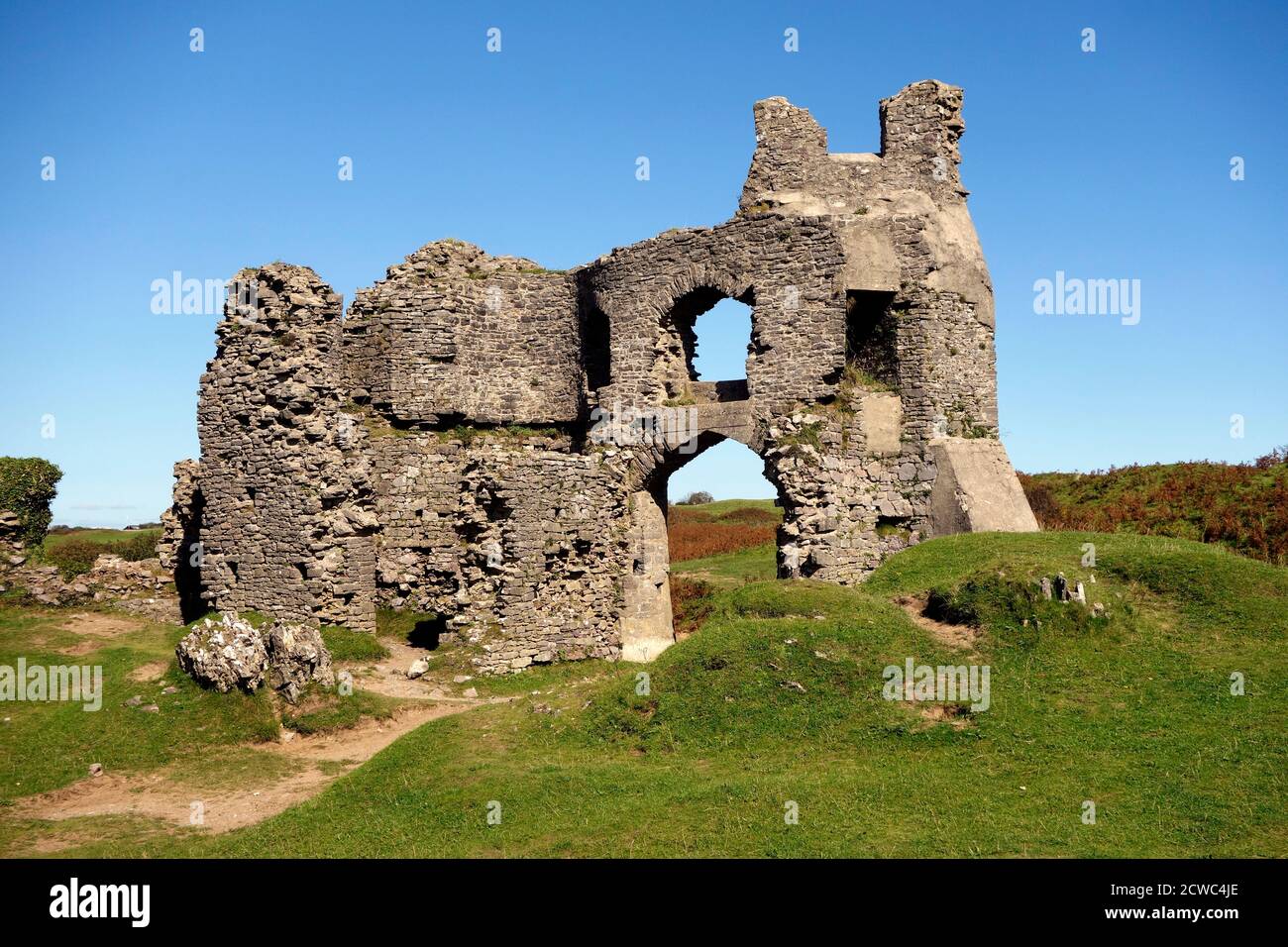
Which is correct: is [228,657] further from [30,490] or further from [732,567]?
[732,567]

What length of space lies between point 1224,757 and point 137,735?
46.0 ft

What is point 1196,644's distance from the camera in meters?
13.8

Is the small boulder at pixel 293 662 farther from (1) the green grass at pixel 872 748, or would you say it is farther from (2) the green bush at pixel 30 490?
(2) the green bush at pixel 30 490

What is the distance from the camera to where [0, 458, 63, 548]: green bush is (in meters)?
21.7

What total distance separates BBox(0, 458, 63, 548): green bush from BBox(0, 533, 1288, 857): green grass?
11271mm

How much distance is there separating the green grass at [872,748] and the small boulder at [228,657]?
3.58 metres

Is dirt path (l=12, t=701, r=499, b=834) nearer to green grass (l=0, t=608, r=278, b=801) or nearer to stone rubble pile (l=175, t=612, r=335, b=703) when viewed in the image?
green grass (l=0, t=608, r=278, b=801)

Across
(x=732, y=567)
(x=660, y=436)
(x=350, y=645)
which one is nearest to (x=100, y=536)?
(x=732, y=567)

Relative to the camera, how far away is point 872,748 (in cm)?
1215

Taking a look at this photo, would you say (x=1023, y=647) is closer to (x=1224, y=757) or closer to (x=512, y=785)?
(x=1224, y=757)

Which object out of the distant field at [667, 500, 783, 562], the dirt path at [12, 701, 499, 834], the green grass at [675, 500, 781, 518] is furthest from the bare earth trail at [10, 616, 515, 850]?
the green grass at [675, 500, 781, 518]
